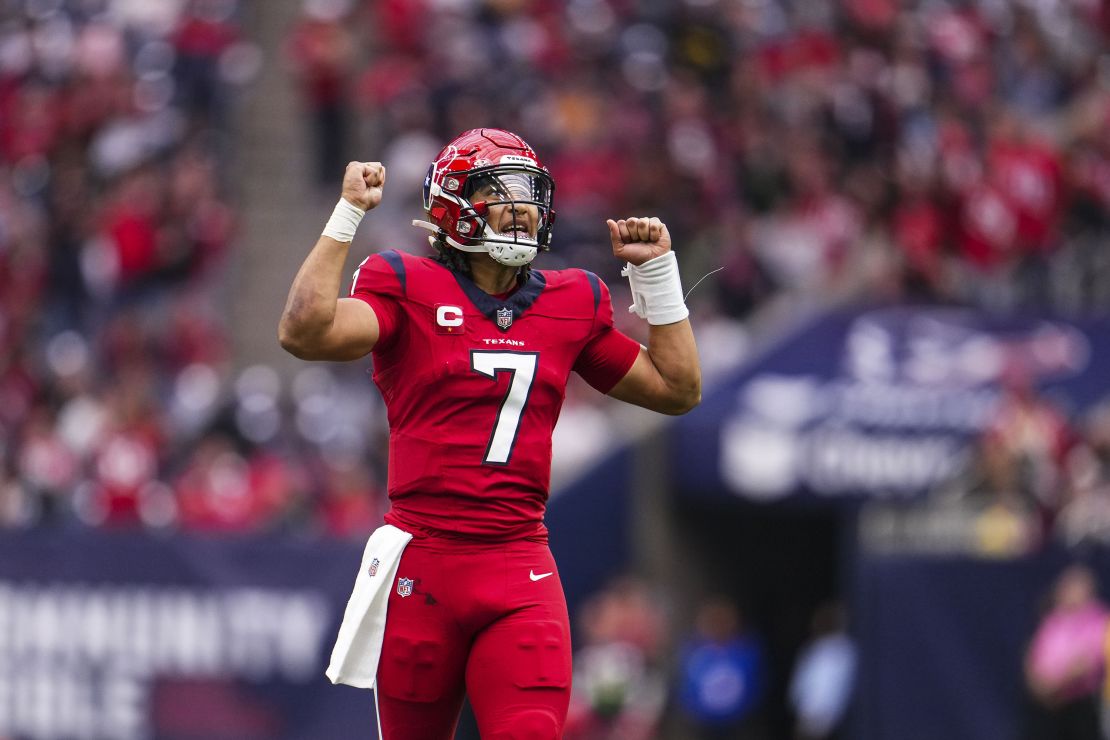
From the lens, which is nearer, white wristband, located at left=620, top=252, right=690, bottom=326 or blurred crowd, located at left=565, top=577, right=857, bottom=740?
white wristband, located at left=620, top=252, right=690, bottom=326

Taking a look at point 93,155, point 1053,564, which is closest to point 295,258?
point 93,155

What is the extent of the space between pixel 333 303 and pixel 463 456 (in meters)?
0.55

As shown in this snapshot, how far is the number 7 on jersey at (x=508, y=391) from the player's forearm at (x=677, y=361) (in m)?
0.43

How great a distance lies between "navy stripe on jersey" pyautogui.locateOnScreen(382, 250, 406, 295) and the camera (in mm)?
5008

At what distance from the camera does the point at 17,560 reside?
11664 mm

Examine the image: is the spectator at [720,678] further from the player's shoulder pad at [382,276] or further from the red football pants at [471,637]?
the player's shoulder pad at [382,276]

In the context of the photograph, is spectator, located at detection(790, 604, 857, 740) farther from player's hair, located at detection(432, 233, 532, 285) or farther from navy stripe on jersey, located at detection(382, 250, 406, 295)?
navy stripe on jersey, located at detection(382, 250, 406, 295)

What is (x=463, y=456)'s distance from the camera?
5.00m

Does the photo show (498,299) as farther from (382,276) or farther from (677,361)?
(677,361)

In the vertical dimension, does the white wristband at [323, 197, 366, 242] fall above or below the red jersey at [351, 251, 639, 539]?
above

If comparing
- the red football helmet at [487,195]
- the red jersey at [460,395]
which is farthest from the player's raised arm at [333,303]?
the red football helmet at [487,195]

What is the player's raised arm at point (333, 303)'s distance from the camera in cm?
475

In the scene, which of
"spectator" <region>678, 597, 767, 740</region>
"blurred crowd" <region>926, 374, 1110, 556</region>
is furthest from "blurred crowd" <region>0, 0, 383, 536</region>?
"blurred crowd" <region>926, 374, 1110, 556</region>

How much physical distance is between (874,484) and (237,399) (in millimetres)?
4703
